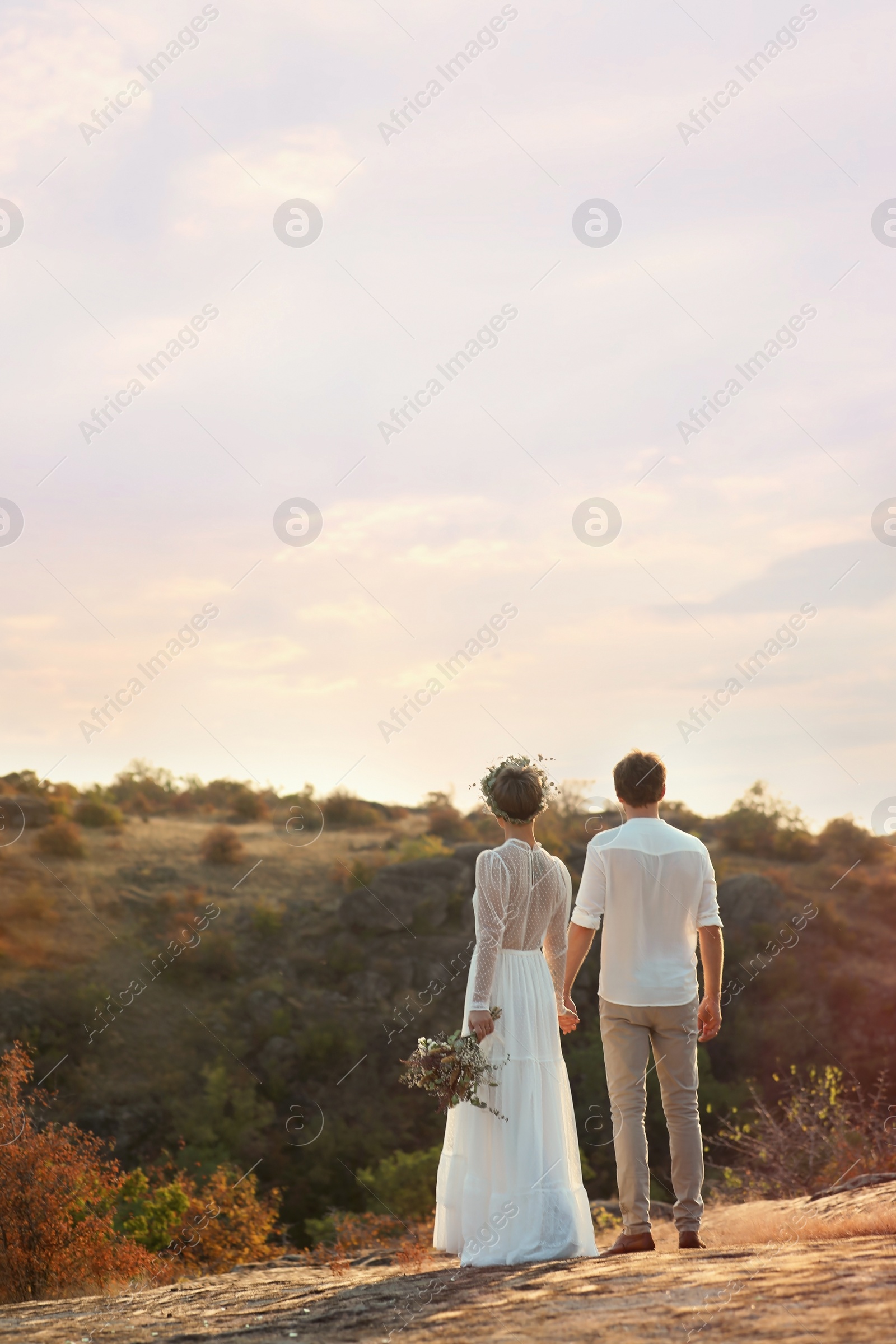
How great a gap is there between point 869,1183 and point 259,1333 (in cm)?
626

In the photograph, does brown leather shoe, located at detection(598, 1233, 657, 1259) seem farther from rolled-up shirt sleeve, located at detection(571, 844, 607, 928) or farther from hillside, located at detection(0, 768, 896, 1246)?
hillside, located at detection(0, 768, 896, 1246)

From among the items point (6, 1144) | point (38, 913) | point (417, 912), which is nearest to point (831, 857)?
point (417, 912)

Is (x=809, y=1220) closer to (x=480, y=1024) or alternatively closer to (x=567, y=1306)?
(x=480, y=1024)

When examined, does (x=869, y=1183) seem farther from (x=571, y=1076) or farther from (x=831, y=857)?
(x=831, y=857)

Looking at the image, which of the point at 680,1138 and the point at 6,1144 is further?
the point at 6,1144

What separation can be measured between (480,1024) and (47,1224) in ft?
15.2

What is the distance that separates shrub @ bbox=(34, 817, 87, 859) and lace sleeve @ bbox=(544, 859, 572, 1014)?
30009 mm

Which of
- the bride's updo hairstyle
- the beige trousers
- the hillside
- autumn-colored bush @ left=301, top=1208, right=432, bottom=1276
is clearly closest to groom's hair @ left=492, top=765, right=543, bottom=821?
the bride's updo hairstyle

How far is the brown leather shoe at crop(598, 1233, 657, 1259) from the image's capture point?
16.6ft

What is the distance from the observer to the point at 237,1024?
2733cm

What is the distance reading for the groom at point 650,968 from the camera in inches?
205

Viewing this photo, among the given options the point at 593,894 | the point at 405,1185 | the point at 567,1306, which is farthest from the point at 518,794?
the point at 405,1185

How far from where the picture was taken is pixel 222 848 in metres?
35.3

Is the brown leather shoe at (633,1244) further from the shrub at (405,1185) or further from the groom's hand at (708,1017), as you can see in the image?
the shrub at (405,1185)
